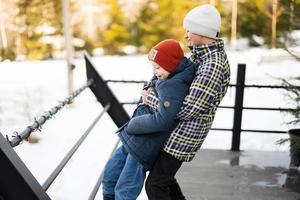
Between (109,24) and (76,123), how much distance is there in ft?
69.1

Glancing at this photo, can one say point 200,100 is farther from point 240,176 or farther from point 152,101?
point 240,176

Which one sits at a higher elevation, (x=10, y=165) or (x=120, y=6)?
(x=10, y=165)

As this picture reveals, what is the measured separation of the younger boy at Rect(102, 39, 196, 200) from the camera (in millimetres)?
1867

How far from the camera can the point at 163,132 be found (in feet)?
6.46

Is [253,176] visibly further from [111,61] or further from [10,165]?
[111,61]

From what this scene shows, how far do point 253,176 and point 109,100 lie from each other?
4.79 ft

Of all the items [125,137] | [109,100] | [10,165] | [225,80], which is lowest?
[109,100]

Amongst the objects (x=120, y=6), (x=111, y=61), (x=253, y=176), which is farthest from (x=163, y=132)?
(x=120, y=6)

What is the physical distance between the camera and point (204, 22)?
193 centimetres

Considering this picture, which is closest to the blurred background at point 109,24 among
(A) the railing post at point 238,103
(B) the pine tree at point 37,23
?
(B) the pine tree at point 37,23

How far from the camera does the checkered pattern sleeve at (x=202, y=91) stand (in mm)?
1864

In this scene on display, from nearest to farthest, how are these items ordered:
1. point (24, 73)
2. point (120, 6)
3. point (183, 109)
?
point (183, 109) < point (24, 73) < point (120, 6)

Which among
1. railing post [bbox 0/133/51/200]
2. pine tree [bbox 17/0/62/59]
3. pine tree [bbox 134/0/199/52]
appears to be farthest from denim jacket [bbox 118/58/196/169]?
pine tree [bbox 134/0/199/52]

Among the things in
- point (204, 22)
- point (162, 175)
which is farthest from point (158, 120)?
point (204, 22)
